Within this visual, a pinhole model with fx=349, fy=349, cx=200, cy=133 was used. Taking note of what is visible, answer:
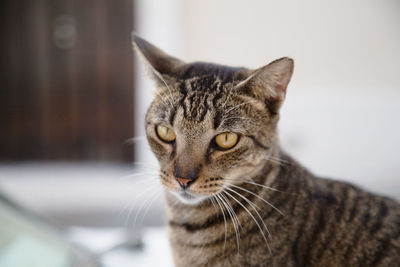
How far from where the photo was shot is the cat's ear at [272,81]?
833 millimetres

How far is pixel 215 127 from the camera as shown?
34.7 inches

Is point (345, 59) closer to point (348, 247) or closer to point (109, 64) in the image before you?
point (348, 247)

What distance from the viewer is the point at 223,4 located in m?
2.83

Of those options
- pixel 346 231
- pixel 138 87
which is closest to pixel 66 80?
pixel 138 87

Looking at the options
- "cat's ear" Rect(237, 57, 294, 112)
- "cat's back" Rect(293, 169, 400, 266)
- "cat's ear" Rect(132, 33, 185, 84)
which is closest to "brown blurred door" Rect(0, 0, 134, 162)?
"cat's ear" Rect(132, 33, 185, 84)

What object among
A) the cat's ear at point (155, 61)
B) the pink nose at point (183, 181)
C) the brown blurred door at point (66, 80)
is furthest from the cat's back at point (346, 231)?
the brown blurred door at point (66, 80)

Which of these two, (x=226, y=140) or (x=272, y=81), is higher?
(x=272, y=81)

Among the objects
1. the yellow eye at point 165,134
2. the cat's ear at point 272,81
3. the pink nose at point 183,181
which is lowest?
the pink nose at point 183,181

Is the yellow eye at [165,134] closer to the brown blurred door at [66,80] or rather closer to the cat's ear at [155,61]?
the cat's ear at [155,61]

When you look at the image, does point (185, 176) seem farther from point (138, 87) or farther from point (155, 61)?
point (138, 87)

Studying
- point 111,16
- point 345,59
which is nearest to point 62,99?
point 111,16

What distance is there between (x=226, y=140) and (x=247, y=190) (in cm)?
14

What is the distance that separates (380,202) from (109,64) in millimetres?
3039

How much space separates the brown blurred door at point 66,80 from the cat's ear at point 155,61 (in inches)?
101
